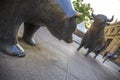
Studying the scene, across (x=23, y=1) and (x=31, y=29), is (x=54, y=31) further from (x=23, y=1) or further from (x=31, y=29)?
(x=31, y=29)

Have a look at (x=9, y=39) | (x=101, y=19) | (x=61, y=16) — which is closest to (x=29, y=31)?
(x=9, y=39)

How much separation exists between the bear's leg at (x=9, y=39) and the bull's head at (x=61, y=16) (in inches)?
16.6

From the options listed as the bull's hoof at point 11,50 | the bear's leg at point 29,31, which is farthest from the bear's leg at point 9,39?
the bear's leg at point 29,31

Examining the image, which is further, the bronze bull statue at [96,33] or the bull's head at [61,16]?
the bronze bull statue at [96,33]

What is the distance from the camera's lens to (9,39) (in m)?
2.14

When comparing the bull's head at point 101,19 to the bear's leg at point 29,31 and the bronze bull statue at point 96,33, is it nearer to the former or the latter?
the bronze bull statue at point 96,33

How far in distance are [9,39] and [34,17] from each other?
1.35ft

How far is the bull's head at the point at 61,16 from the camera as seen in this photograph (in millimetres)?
2100

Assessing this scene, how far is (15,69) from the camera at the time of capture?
1899 millimetres

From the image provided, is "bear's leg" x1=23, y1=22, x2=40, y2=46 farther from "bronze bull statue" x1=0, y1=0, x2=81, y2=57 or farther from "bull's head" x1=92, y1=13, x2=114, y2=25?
"bull's head" x1=92, y1=13, x2=114, y2=25

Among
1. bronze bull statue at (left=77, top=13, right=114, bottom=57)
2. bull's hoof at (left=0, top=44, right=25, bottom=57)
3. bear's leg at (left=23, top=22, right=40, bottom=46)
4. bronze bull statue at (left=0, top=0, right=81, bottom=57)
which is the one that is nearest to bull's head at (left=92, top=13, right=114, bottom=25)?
bronze bull statue at (left=77, top=13, right=114, bottom=57)

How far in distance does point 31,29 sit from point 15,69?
127 cm

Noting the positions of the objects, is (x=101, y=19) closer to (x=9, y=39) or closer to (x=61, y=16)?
(x=61, y=16)

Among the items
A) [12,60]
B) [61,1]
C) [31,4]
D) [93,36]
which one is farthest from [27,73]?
[93,36]
